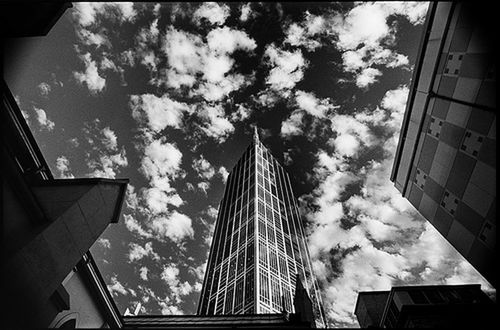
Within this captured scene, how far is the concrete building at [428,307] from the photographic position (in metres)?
10.9

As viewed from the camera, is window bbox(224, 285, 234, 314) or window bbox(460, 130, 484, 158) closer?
window bbox(460, 130, 484, 158)

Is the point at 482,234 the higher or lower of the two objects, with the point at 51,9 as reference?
lower

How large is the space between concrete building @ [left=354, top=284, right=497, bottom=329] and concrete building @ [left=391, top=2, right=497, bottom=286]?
4.58m

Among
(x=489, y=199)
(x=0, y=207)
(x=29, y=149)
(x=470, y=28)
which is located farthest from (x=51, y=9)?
(x=489, y=199)

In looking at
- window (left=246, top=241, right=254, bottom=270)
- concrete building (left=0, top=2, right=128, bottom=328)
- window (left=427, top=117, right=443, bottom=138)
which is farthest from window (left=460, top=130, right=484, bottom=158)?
window (left=246, top=241, right=254, bottom=270)

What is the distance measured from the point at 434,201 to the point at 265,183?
142 m

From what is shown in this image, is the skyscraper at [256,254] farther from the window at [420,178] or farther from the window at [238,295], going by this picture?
the window at [420,178]

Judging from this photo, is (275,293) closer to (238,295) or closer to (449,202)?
(238,295)

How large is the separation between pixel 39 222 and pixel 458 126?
75.1 ft

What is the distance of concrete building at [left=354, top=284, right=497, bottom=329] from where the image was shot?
35.9ft

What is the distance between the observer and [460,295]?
88.9 feet

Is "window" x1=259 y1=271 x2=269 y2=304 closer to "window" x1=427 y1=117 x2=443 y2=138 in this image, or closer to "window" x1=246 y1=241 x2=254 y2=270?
"window" x1=246 y1=241 x2=254 y2=270

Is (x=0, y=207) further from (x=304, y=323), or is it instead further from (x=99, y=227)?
(x=304, y=323)

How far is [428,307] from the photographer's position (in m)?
14.0
